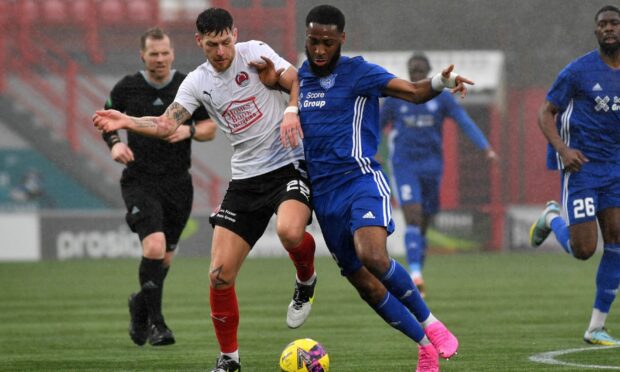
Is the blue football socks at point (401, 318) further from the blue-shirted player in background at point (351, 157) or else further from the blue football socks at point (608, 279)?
the blue football socks at point (608, 279)

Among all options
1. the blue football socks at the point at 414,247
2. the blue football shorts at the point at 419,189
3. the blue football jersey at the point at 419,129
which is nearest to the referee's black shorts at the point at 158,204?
the blue football socks at the point at 414,247

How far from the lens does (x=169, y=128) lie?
26.5ft

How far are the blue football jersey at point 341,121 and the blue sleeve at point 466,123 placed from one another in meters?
6.14

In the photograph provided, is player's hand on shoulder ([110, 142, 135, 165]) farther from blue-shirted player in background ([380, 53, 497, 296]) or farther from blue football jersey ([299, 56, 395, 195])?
blue-shirted player in background ([380, 53, 497, 296])

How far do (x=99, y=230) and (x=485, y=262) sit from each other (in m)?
7.41

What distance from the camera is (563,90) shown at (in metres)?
9.41

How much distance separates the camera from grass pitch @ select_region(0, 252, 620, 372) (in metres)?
8.75

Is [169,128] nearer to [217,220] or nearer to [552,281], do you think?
[217,220]

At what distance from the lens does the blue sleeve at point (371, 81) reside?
776cm

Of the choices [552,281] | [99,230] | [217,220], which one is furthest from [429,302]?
[99,230]

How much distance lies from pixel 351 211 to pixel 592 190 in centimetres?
257

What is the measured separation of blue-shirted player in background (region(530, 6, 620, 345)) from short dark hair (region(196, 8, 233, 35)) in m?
2.84

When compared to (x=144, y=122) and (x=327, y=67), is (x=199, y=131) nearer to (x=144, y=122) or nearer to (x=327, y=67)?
(x=144, y=122)

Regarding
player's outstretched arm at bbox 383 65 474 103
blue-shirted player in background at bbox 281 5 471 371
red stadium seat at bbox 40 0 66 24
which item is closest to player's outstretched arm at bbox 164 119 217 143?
blue-shirted player in background at bbox 281 5 471 371
